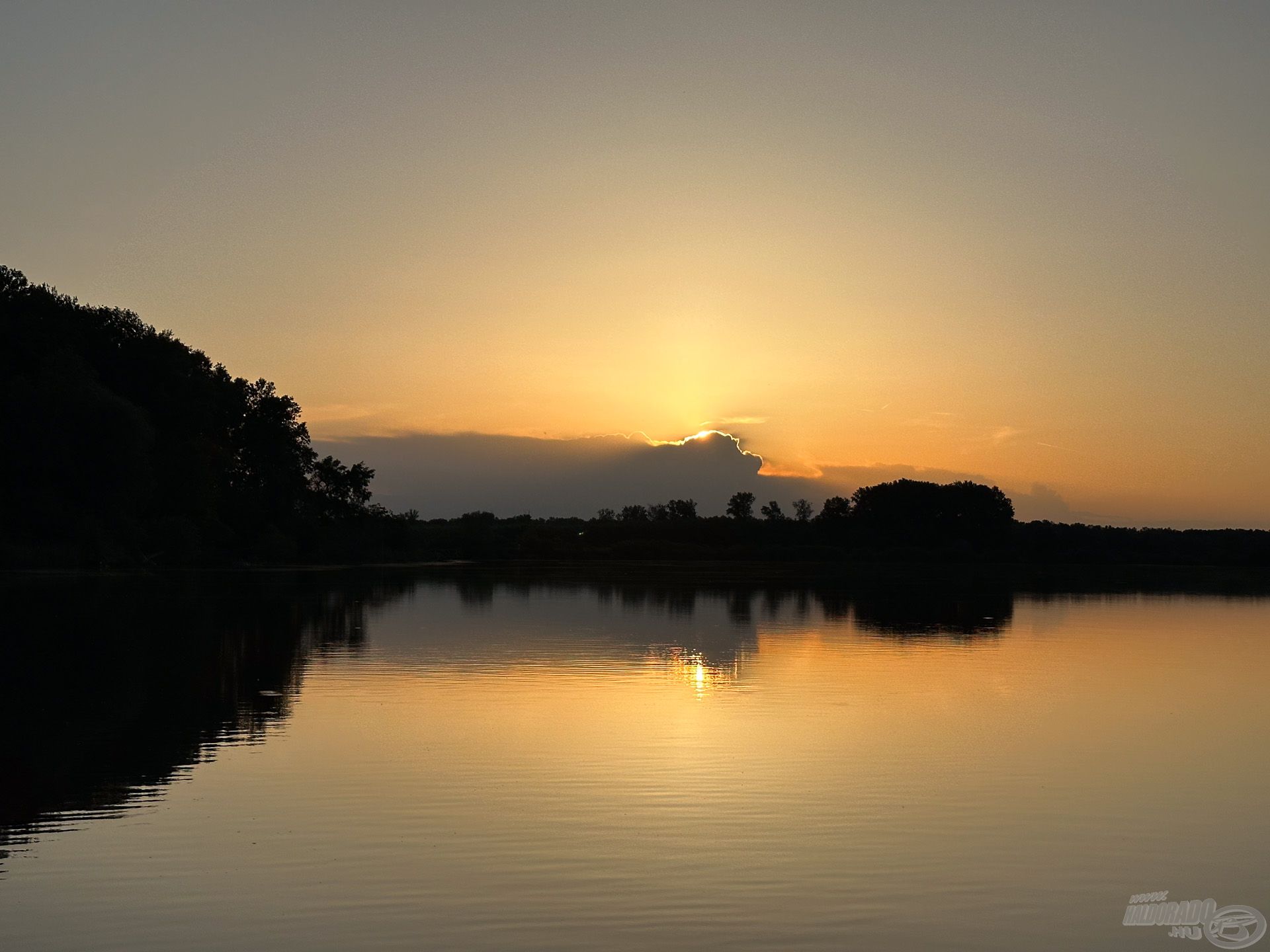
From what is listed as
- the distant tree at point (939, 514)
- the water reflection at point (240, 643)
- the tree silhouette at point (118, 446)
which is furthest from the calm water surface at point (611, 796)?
the distant tree at point (939, 514)

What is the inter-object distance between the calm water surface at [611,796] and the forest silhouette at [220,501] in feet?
128

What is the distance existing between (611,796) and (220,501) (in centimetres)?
7779

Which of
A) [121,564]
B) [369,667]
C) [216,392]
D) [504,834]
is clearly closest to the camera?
[504,834]

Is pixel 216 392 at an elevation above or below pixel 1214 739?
above

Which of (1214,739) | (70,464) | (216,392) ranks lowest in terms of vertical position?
(1214,739)

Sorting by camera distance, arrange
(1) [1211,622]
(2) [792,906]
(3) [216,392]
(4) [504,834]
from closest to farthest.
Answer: (2) [792,906]
(4) [504,834]
(1) [1211,622]
(3) [216,392]

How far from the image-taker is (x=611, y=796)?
38.2 ft

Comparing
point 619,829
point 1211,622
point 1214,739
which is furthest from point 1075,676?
point 1211,622

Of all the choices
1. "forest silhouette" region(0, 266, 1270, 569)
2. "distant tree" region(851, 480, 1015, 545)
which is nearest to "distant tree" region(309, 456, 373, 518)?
"forest silhouette" region(0, 266, 1270, 569)

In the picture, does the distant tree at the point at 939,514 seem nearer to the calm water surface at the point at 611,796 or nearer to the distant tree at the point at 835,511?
the distant tree at the point at 835,511

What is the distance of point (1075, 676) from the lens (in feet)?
73.5

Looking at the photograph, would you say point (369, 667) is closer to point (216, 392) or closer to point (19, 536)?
point (19, 536)

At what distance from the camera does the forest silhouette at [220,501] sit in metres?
61.5

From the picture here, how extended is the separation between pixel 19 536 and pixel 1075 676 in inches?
2093
